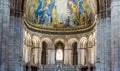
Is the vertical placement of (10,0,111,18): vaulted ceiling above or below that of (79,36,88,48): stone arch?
above

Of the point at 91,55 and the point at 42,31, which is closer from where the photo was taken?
the point at 91,55

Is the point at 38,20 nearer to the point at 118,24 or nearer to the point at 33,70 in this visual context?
the point at 33,70

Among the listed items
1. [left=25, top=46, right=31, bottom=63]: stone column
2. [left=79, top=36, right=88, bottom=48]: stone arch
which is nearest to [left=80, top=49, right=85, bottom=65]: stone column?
[left=79, top=36, right=88, bottom=48]: stone arch

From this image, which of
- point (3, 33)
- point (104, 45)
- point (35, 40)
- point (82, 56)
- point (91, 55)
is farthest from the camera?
point (82, 56)

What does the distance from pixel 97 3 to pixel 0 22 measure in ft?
57.1

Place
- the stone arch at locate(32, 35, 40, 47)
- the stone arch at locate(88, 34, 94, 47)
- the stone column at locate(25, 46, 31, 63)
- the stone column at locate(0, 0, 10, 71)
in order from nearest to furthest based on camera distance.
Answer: the stone column at locate(0, 0, 10, 71) → the stone column at locate(25, 46, 31, 63) → the stone arch at locate(88, 34, 94, 47) → the stone arch at locate(32, 35, 40, 47)

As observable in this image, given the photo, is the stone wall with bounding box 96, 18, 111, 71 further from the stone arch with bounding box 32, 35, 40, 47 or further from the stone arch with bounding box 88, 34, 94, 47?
the stone arch with bounding box 32, 35, 40, 47

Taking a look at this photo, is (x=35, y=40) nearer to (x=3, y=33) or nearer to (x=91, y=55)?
(x=91, y=55)

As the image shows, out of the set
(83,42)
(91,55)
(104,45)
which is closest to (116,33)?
(104,45)

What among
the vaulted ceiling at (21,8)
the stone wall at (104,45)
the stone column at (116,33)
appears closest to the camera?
the stone column at (116,33)

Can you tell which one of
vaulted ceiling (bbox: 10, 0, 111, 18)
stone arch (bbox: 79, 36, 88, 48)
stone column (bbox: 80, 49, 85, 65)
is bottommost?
stone column (bbox: 80, 49, 85, 65)

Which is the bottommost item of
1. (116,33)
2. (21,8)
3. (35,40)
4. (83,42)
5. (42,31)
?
(83,42)

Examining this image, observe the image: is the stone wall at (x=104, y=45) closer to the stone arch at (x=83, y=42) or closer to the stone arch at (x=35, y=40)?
the stone arch at (x=83, y=42)

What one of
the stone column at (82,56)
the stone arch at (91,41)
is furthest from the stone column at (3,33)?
the stone column at (82,56)
